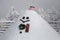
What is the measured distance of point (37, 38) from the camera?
0.97 meters

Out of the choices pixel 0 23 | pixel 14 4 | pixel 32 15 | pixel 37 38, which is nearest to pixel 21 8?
pixel 14 4

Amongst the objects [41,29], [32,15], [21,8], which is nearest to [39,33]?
[41,29]

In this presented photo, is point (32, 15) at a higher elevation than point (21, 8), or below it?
below

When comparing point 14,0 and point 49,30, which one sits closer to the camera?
point 49,30

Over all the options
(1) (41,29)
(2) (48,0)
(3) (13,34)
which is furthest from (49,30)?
(2) (48,0)

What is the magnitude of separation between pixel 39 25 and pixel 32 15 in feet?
0.30

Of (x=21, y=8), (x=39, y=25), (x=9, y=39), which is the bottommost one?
(x=9, y=39)

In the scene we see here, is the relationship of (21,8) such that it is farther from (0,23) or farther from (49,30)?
(49,30)

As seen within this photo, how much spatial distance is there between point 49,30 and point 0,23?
2.23ft

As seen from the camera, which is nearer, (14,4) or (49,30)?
(49,30)

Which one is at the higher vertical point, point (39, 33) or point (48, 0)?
point (48, 0)

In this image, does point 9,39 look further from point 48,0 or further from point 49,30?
point 48,0

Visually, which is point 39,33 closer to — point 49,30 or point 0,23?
point 49,30

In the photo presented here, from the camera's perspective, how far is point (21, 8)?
1.52 metres
